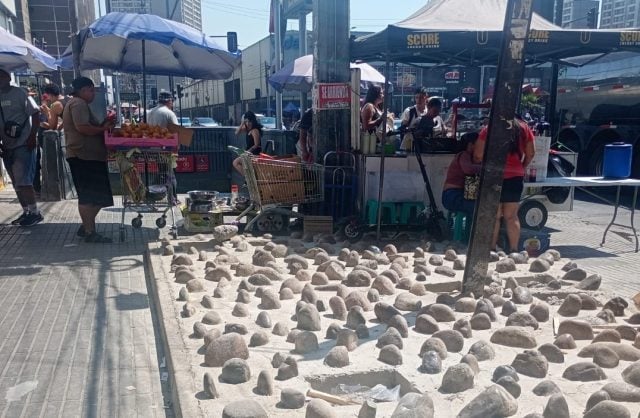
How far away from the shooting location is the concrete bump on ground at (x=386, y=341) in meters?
3.61

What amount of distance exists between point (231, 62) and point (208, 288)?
556cm

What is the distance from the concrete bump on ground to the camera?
11.8ft

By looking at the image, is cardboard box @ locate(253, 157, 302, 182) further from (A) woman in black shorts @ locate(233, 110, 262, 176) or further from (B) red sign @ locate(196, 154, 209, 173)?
(B) red sign @ locate(196, 154, 209, 173)

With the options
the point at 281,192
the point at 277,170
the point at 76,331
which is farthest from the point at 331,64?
the point at 76,331

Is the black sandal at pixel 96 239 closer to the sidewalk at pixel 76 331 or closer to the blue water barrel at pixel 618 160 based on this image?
the sidewalk at pixel 76 331

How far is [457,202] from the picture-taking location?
Answer: 7910 millimetres

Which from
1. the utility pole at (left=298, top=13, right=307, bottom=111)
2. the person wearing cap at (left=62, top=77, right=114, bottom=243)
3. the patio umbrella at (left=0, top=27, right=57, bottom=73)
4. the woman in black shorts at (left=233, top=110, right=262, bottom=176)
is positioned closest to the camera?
the person wearing cap at (left=62, top=77, right=114, bottom=243)

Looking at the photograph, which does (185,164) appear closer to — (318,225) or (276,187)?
(276,187)

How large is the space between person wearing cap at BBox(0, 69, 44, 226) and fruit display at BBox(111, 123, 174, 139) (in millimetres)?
2023

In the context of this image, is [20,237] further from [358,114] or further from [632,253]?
[632,253]

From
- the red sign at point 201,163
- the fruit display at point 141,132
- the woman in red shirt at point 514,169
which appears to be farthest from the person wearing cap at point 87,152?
the red sign at point 201,163

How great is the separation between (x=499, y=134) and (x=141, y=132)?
485 cm

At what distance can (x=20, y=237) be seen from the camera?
28.1 feet

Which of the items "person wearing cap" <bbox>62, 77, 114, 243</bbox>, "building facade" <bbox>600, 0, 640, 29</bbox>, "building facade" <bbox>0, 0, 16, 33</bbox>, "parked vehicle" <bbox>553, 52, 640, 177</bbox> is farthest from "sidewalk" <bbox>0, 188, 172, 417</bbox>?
"building facade" <bbox>600, 0, 640, 29</bbox>
